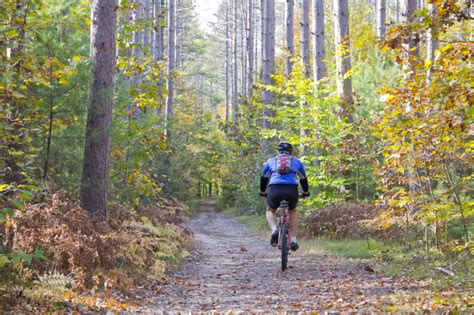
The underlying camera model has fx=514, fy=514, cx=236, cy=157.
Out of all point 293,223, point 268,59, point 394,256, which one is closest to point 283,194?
point 293,223

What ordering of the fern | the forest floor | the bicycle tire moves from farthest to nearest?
1. the bicycle tire
2. the forest floor
3. the fern

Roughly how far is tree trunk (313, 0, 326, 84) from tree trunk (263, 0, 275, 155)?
13.7ft

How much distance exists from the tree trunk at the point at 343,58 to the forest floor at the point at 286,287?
15.2ft

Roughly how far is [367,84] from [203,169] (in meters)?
Result: 24.5

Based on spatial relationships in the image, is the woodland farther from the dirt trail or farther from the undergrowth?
the dirt trail

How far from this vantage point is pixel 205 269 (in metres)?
9.33

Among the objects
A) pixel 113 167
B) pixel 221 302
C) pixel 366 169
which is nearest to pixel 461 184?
pixel 221 302

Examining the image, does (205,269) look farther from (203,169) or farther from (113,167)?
(203,169)

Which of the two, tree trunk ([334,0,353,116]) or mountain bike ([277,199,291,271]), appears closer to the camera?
mountain bike ([277,199,291,271])

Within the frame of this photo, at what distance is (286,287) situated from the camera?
721cm

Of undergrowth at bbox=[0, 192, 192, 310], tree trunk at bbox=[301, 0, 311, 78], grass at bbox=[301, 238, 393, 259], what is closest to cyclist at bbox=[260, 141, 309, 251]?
grass at bbox=[301, 238, 393, 259]

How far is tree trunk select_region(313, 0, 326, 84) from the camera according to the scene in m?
16.2

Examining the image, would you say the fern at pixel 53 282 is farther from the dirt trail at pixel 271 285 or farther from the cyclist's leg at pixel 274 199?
the cyclist's leg at pixel 274 199

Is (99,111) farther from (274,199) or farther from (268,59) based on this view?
(268,59)
